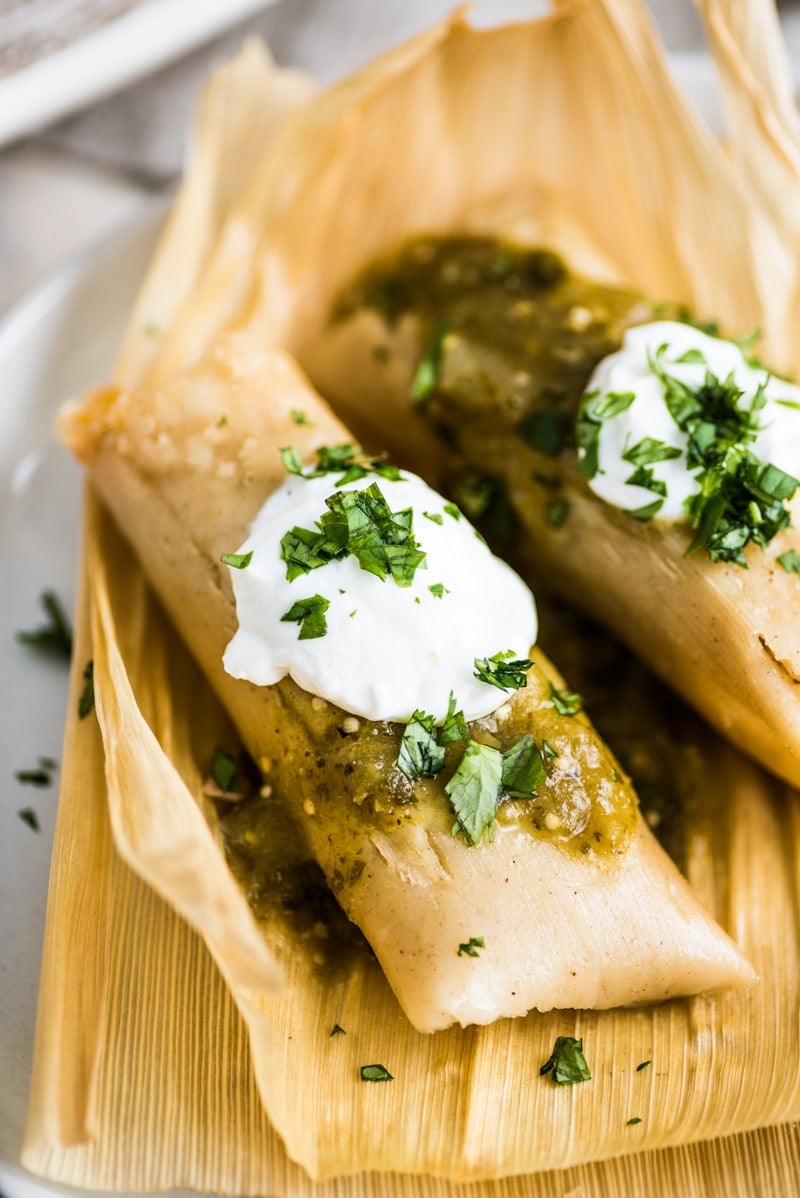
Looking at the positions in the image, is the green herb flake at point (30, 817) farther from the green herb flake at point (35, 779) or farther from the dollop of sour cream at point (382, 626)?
the dollop of sour cream at point (382, 626)

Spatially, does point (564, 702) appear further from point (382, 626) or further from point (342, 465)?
point (342, 465)

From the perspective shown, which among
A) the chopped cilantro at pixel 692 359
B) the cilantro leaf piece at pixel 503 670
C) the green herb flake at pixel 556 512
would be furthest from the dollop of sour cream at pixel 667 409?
the cilantro leaf piece at pixel 503 670

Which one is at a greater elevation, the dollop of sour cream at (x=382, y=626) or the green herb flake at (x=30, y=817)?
the dollop of sour cream at (x=382, y=626)

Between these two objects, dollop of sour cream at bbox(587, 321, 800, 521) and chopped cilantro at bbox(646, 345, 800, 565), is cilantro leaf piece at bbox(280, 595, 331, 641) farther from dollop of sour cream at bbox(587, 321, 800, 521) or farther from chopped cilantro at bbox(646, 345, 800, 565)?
chopped cilantro at bbox(646, 345, 800, 565)

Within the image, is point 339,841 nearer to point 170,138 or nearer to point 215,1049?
point 215,1049

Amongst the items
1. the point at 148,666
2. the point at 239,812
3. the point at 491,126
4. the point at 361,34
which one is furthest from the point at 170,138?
the point at 239,812

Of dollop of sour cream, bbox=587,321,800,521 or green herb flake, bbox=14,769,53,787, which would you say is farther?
green herb flake, bbox=14,769,53,787

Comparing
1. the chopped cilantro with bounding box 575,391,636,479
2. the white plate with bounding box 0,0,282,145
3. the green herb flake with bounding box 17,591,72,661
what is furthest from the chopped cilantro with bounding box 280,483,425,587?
the white plate with bounding box 0,0,282,145

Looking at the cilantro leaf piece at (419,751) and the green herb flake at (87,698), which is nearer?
the cilantro leaf piece at (419,751)
